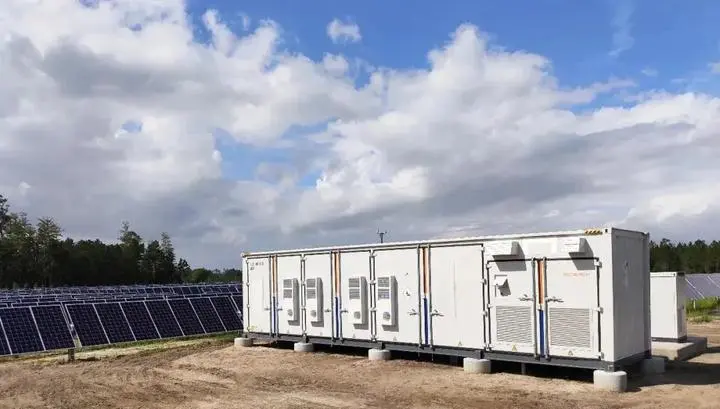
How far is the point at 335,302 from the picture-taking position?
60.3 ft

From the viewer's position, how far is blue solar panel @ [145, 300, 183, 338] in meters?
23.0

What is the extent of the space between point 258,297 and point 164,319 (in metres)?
4.77

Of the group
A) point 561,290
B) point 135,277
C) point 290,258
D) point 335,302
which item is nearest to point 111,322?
point 290,258

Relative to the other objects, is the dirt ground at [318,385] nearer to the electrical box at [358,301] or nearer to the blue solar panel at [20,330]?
the blue solar panel at [20,330]

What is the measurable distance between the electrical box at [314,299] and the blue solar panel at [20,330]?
869 centimetres

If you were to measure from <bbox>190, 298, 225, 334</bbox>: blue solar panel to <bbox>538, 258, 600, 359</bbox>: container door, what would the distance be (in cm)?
1488

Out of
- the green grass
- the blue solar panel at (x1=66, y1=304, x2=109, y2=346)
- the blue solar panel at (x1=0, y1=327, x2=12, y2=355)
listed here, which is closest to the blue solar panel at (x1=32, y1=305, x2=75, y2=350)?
the blue solar panel at (x1=66, y1=304, x2=109, y2=346)

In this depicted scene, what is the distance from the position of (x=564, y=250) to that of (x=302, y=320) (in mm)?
9073

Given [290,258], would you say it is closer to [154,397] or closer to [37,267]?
[154,397]

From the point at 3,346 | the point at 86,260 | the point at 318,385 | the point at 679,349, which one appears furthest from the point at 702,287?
the point at 86,260

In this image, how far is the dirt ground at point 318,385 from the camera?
1199cm

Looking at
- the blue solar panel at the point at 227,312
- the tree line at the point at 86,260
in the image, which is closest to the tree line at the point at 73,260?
the tree line at the point at 86,260

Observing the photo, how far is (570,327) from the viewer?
13305 mm

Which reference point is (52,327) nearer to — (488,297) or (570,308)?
(488,297)
